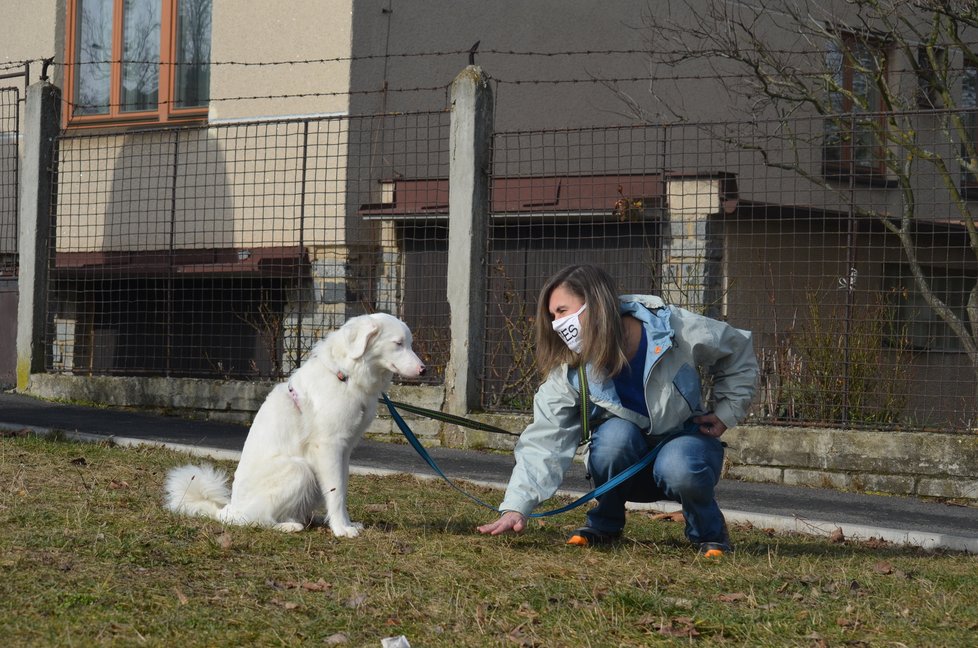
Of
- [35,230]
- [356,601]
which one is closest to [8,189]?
[35,230]

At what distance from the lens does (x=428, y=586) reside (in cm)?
412

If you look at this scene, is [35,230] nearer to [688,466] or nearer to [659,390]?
[659,390]

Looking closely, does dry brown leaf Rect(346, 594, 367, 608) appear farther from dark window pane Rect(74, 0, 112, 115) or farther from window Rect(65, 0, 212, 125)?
dark window pane Rect(74, 0, 112, 115)

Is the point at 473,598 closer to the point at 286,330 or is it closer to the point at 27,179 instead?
the point at 286,330

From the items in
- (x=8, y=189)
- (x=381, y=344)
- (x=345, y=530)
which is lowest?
(x=345, y=530)

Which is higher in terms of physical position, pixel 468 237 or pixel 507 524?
Result: pixel 468 237

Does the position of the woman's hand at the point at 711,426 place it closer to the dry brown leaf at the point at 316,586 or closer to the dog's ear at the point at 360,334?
the dog's ear at the point at 360,334

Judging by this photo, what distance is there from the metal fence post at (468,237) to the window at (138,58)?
16.4ft

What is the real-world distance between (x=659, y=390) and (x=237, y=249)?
8.10 m

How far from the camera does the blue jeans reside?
4.86 metres

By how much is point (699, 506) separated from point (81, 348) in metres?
10.1

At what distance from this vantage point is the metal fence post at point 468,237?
950cm

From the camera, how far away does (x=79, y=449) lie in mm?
7578

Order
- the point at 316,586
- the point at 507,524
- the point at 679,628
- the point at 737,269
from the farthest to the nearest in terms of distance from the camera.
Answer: the point at 737,269 → the point at 507,524 → the point at 316,586 → the point at 679,628
